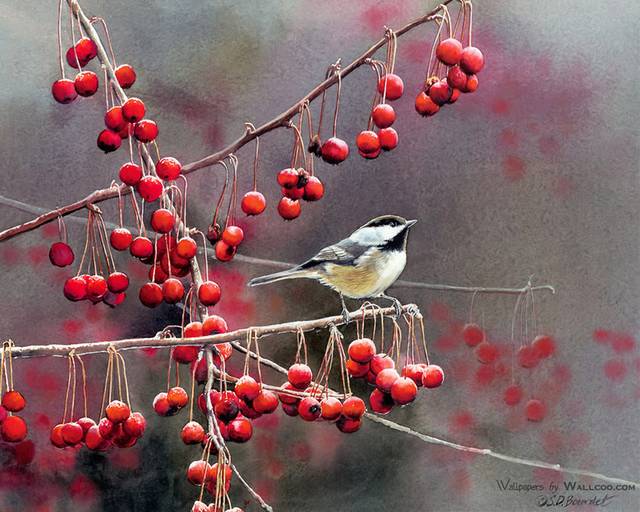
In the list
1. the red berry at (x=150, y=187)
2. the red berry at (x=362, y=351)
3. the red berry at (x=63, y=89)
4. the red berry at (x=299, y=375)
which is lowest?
the red berry at (x=299, y=375)

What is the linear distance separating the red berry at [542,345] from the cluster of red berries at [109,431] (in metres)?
1.00

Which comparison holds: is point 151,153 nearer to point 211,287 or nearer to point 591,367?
point 211,287

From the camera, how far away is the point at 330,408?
5.33 feet

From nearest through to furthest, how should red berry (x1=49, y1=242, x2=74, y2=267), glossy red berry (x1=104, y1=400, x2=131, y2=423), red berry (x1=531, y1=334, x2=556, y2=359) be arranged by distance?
1. glossy red berry (x1=104, y1=400, x2=131, y2=423)
2. red berry (x1=49, y1=242, x2=74, y2=267)
3. red berry (x1=531, y1=334, x2=556, y2=359)

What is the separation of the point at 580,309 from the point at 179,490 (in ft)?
3.46

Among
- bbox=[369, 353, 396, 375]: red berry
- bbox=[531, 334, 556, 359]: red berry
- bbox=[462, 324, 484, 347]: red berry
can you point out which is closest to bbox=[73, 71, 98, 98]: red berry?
bbox=[369, 353, 396, 375]: red berry

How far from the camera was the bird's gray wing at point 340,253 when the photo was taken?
2.04 metres

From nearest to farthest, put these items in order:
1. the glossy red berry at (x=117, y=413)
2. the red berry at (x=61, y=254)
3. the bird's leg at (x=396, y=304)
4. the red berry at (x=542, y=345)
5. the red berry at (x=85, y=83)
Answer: the glossy red berry at (x=117, y=413)
the red berry at (x=85, y=83)
the red berry at (x=61, y=254)
the bird's leg at (x=396, y=304)
the red berry at (x=542, y=345)

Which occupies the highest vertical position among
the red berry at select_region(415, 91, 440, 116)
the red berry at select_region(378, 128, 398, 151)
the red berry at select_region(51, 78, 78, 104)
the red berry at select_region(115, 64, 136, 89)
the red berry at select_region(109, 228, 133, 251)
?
the red berry at select_region(115, 64, 136, 89)

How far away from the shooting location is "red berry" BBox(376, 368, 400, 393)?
5.39ft

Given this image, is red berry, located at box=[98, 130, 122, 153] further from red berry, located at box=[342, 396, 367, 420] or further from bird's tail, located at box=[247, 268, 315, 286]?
red berry, located at box=[342, 396, 367, 420]

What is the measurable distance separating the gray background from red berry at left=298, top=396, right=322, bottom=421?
0.42 metres

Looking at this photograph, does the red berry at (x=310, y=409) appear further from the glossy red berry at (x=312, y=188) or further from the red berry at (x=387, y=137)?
the red berry at (x=387, y=137)

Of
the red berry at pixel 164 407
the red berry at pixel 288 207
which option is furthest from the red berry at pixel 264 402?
the red berry at pixel 288 207
